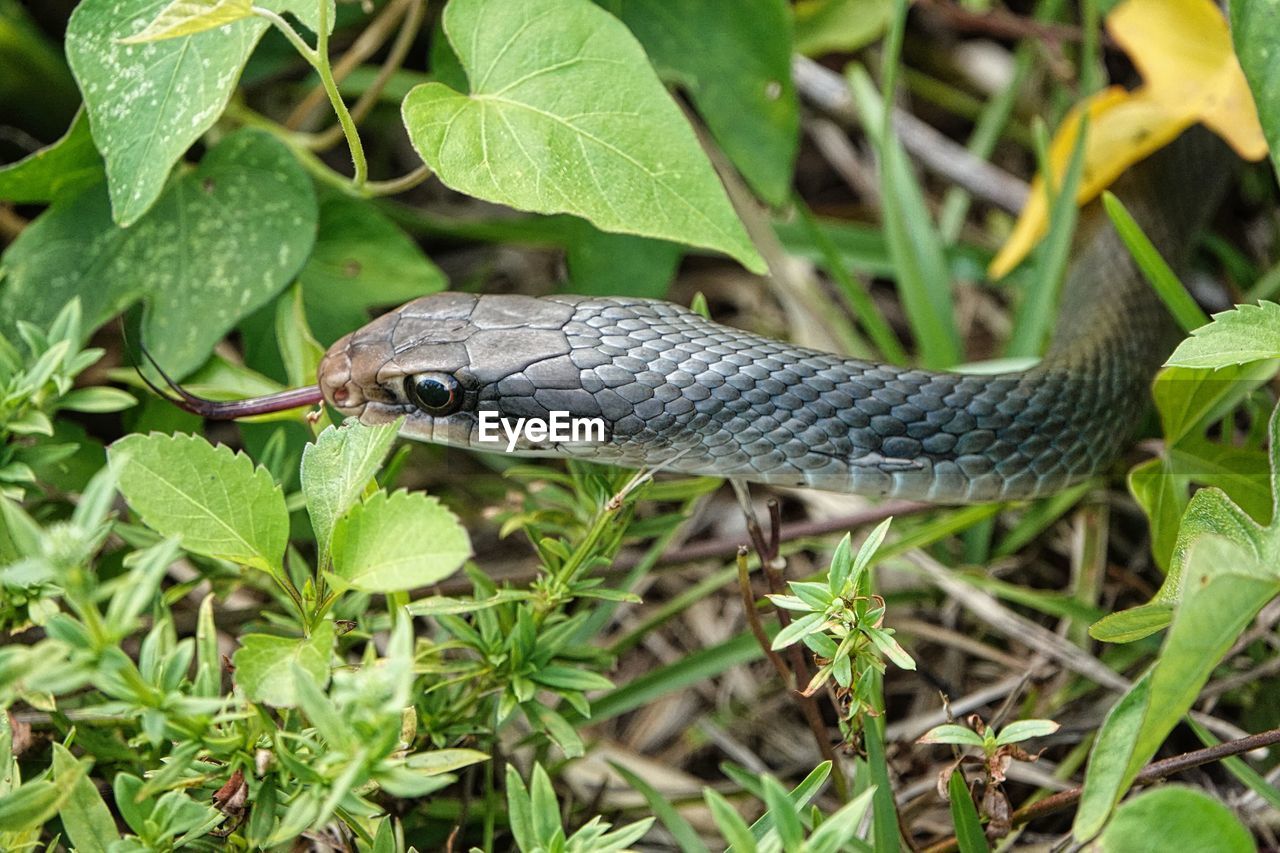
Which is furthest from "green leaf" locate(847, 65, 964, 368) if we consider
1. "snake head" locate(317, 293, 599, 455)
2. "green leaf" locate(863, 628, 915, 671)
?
"green leaf" locate(863, 628, 915, 671)

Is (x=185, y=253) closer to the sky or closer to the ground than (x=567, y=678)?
closer to the sky

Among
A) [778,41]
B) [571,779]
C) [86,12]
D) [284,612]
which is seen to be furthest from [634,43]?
[571,779]

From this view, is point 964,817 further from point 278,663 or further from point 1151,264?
point 1151,264

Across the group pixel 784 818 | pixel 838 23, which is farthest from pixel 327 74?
pixel 838 23

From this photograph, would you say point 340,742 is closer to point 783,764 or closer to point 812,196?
point 783,764

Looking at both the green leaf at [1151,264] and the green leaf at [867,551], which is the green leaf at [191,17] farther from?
the green leaf at [1151,264]
